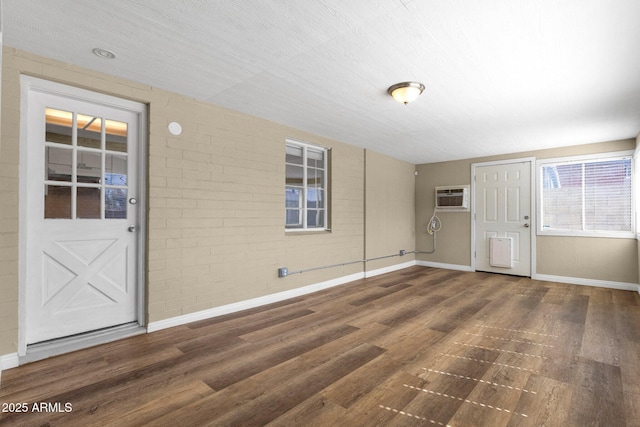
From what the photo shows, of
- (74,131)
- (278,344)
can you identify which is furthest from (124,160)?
(278,344)

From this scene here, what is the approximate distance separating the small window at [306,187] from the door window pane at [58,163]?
2500 mm

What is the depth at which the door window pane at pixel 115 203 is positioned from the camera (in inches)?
115

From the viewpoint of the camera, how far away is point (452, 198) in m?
6.72

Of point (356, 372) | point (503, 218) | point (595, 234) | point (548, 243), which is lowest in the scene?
point (356, 372)

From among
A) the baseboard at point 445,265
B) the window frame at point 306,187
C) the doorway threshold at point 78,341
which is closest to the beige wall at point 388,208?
the baseboard at point 445,265

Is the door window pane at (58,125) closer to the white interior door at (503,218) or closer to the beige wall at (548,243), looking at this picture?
the beige wall at (548,243)

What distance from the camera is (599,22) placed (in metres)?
2.02

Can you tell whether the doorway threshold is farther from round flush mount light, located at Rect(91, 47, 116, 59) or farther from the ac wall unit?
the ac wall unit

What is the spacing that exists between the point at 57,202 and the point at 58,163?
341mm

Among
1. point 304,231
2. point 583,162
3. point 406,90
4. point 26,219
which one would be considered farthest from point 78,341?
point 583,162

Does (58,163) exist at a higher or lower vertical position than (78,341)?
higher

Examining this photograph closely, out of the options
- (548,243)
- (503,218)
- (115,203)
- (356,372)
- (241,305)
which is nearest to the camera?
(356,372)

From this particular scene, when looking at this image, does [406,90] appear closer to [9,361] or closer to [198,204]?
[198,204]

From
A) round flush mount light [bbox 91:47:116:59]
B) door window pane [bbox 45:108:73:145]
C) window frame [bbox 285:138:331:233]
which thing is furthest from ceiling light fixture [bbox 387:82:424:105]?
door window pane [bbox 45:108:73:145]
